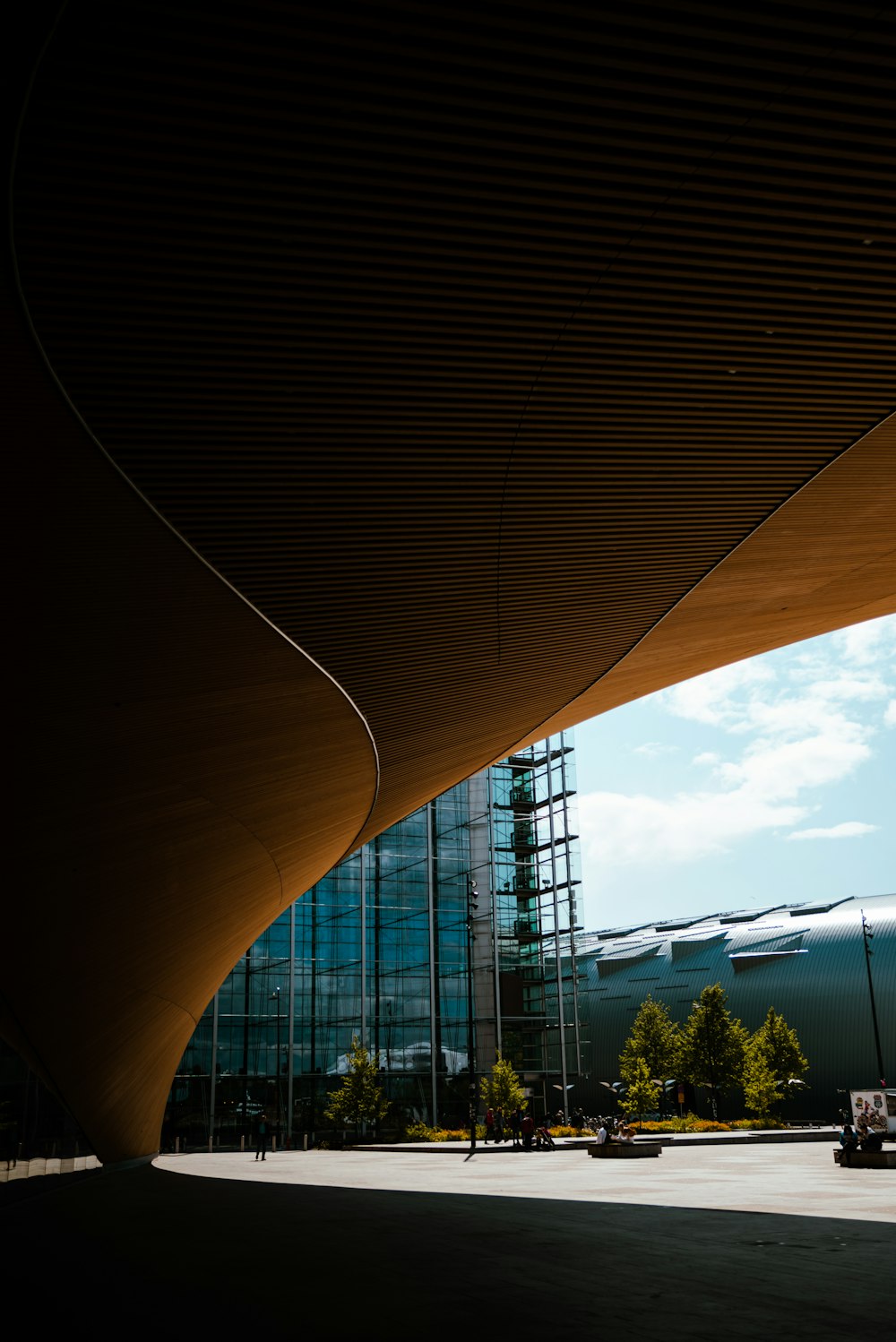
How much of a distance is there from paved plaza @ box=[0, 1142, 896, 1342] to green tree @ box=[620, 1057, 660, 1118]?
21835mm

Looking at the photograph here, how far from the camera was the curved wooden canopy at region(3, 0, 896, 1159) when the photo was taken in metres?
4.97

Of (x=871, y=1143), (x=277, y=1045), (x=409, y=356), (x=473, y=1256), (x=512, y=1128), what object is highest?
(x=409, y=356)

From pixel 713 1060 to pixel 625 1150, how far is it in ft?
56.1

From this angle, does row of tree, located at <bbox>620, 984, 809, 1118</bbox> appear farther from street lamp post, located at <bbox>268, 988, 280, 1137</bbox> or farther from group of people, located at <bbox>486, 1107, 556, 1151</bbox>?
street lamp post, located at <bbox>268, 988, 280, 1137</bbox>

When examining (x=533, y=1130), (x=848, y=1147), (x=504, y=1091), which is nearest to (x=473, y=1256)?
(x=848, y=1147)

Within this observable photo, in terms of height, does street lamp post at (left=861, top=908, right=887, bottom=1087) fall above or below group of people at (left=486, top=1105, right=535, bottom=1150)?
above

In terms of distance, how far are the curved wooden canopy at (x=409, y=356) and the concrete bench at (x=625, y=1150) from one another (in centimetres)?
1469

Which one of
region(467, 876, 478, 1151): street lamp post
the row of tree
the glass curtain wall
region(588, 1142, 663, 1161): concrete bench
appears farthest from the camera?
the glass curtain wall

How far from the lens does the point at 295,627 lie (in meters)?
10.1

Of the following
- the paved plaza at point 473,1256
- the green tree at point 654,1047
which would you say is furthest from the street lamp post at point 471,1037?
the paved plaza at point 473,1256

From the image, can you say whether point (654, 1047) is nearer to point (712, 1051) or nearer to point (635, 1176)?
point (712, 1051)

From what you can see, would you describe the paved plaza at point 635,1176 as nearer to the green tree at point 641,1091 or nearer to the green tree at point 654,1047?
the green tree at point 641,1091

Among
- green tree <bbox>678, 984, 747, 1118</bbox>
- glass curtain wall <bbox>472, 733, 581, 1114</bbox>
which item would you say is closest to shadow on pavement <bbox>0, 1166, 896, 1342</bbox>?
green tree <bbox>678, 984, 747, 1118</bbox>

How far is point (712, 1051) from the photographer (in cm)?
3956
